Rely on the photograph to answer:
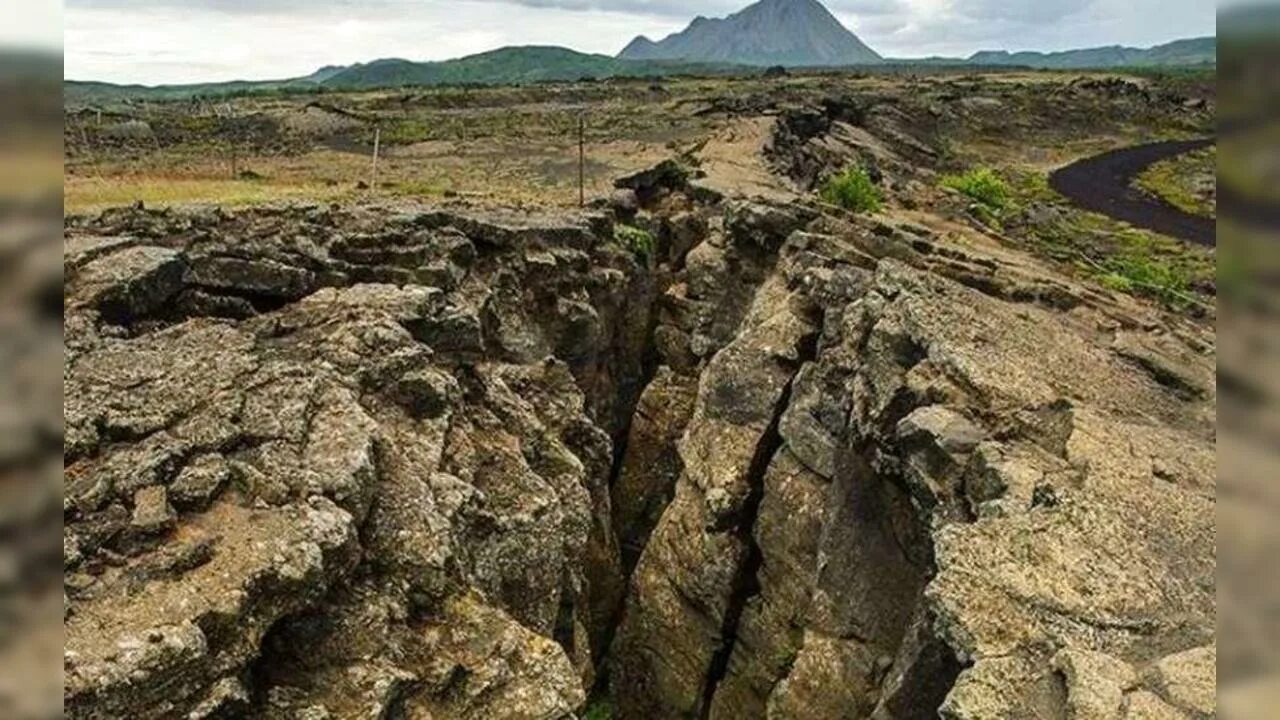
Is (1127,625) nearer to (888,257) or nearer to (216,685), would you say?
(216,685)

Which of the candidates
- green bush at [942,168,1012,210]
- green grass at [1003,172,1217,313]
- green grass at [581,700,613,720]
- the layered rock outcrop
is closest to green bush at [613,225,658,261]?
the layered rock outcrop

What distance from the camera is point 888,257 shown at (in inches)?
1668

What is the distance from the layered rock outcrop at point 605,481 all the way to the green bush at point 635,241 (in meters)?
4.34

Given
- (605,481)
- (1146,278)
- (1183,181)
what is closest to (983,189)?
(1146,278)

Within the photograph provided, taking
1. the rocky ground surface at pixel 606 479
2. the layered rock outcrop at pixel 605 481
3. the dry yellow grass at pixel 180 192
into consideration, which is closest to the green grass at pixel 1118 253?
the rocky ground surface at pixel 606 479

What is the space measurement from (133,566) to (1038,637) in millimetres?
15593

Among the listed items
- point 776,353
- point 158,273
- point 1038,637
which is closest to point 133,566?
point 158,273

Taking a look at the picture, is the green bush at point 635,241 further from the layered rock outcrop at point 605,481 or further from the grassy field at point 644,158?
the layered rock outcrop at point 605,481

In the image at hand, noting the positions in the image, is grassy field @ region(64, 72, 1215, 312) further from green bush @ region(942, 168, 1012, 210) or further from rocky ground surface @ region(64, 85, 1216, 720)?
rocky ground surface @ region(64, 85, 1216, 720)

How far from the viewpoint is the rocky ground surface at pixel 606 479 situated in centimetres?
1877

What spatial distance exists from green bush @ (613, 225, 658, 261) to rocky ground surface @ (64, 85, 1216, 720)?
13.3 ft

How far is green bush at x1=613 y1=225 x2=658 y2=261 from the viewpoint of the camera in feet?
178

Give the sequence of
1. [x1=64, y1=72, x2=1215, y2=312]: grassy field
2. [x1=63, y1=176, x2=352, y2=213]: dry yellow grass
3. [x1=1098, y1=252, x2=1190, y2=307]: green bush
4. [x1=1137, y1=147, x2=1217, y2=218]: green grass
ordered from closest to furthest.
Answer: [x1=63, y1=176, x2=352, y2=213]: dry yellow grass → [x1=1098, y1=252, x2=1190, y2=307]: green bush → [x1=64, y1=72, x2=1215, y2=312]: grassy field → [x1=1137, y1=147, x2=1217, y2=218]: green grass

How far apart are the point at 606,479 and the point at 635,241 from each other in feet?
59.9
